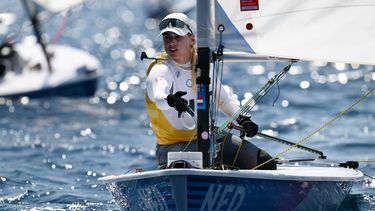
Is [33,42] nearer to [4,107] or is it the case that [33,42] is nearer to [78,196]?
[4,107]

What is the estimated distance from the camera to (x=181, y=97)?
25.6ft


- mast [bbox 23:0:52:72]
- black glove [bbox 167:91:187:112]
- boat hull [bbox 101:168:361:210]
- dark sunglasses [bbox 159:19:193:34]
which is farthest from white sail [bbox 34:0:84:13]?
black glove [bbox 167:91:187:112]

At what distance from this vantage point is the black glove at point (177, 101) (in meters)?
7.42

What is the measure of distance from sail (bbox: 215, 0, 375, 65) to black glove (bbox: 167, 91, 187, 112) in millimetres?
550

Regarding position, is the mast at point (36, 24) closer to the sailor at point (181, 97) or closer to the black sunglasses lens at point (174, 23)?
the sailor at point (181, 97)

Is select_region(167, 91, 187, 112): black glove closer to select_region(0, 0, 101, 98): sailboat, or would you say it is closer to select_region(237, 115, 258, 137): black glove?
select_region(237, 115, 258, 137): black glove

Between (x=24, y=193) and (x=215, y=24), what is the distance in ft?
11.3

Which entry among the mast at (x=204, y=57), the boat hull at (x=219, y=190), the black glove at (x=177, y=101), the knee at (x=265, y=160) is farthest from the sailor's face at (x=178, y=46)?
the boat hull at (x=219, y=190)

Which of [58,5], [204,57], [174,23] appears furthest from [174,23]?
[58,5]

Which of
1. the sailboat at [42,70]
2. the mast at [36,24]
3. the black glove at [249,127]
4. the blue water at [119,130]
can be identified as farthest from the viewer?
the mast at [36,24]

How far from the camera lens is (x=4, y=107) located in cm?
1836

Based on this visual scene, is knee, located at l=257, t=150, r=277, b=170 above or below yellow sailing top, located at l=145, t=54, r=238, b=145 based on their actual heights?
below

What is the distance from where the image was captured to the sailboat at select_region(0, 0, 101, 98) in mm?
19172

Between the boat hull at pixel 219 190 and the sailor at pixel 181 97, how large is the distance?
0.39 m
